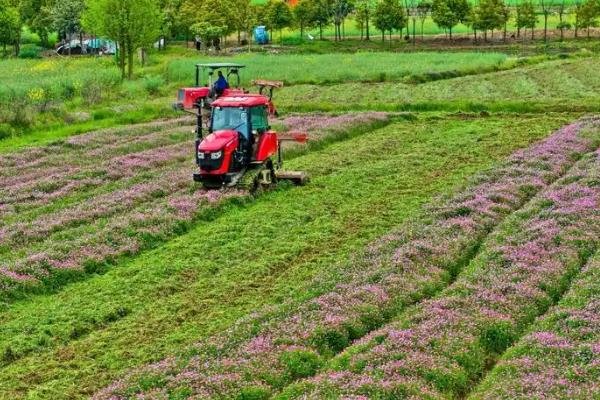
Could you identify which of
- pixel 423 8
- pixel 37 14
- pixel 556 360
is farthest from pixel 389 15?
pixel 556 360

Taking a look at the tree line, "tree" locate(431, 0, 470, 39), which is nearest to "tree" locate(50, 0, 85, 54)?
the tree line

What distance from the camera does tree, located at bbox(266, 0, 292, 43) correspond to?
122875 millimetres

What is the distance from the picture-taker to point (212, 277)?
18.9m

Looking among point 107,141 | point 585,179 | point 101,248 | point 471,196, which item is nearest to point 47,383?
point 101,248

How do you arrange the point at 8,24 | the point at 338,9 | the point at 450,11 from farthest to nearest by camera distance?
the point at 338,9 < the point at 450,11 < the point at 8,24

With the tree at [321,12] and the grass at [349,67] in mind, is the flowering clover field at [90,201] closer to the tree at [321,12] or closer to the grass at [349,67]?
the grass at [349,67]

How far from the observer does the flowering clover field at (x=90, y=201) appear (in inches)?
→ 778

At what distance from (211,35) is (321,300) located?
9838 centimetres

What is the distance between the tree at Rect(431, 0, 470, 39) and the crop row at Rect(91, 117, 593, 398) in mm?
97848

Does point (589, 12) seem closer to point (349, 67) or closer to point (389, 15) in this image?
point (389, 15)

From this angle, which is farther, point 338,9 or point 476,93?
point 338,9

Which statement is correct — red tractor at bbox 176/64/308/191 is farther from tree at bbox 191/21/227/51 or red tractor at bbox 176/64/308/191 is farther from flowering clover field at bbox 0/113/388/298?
tree at bbox 191/21/227/51

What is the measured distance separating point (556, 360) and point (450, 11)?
11124cm

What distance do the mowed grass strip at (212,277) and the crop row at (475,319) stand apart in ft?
10.6
